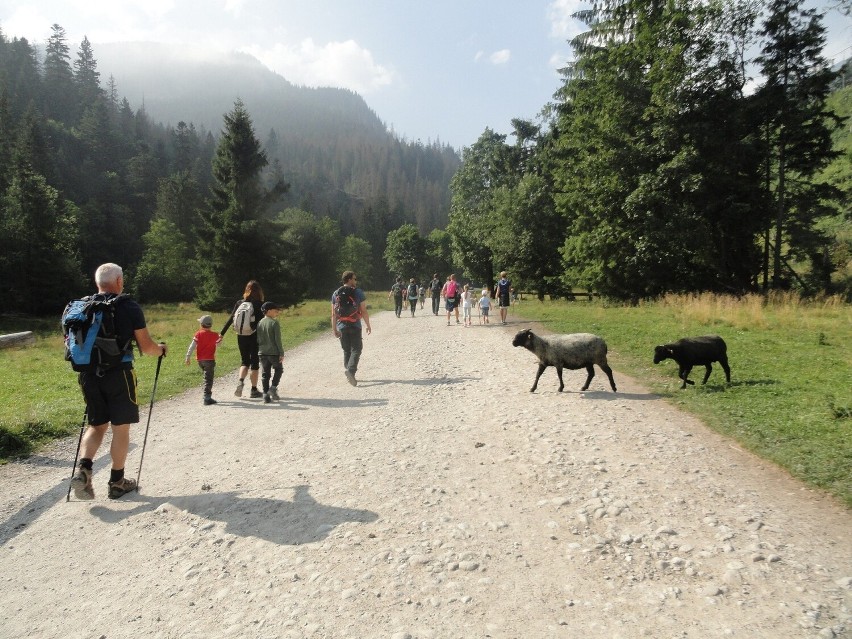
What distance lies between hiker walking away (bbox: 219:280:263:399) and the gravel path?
2.51 m

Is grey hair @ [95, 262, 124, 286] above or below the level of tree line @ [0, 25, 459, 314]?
below

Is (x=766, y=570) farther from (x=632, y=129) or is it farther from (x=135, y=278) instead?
(x=135, y=278)

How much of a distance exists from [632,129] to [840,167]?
37.8 meters

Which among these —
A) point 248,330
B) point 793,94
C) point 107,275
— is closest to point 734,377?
point 248,330

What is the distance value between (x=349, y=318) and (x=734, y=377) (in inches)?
301

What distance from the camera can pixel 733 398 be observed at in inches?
306

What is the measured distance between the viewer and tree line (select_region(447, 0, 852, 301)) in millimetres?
22906

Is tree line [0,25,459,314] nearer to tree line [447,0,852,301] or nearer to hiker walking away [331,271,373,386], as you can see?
tree line [447,0,852,301]

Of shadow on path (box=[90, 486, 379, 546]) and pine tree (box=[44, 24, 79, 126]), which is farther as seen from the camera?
pine tree (box=[44, 24, 79, 126])

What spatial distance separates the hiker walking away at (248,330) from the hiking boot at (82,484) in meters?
4.45

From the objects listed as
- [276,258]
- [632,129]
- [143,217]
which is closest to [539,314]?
[632,129]

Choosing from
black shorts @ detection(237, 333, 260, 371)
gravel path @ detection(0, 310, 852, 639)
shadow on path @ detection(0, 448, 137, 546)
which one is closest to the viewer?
gravel path @ detection(0, 310, 852, 639)

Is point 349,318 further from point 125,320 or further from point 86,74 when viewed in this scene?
point 86,74

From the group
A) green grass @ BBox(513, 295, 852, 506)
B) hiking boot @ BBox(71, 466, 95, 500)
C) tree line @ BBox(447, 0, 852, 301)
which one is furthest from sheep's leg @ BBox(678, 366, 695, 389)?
tree line @ BBox(447, 0, 852, 301)
